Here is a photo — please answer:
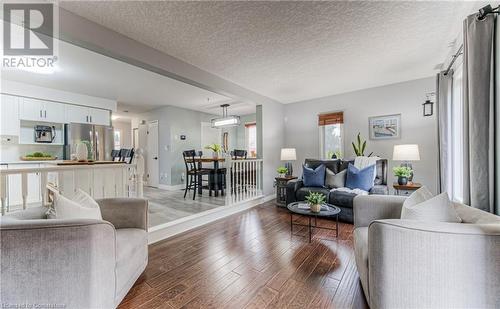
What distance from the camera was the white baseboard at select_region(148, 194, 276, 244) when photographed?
8.64 feet

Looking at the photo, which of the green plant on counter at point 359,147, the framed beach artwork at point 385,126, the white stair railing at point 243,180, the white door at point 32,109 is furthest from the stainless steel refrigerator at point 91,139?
the framed beach artwork at point 385,126

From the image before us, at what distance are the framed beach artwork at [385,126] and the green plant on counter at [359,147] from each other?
230 millimetres

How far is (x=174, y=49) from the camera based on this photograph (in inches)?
104

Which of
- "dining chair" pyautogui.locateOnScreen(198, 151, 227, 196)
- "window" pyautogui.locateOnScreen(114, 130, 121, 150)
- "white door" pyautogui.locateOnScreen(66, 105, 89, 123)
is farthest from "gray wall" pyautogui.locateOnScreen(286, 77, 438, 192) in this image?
"window" pyautogui.locateOnScreen(114, 130, 121, 150)

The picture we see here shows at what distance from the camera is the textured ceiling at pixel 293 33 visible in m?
1.90

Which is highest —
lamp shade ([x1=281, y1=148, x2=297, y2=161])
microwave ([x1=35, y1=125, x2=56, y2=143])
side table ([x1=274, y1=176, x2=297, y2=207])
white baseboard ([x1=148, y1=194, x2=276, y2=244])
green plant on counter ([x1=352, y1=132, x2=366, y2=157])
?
microwave ([x1=35, y1=125, x2=56, y2=143])

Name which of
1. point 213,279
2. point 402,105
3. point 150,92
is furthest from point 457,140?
point 150,92

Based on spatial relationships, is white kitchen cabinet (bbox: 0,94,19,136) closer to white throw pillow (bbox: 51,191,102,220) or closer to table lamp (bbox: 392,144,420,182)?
white throw pillow (bbox: 51,191,102,220)

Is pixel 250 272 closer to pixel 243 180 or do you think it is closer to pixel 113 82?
pixel 243 180

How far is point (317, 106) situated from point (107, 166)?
180 inches

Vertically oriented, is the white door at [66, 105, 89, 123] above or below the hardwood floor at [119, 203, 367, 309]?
above

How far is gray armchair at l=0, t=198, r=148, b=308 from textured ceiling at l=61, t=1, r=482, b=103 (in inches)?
76.1

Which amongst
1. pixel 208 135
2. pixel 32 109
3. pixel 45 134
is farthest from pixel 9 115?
pixel 208 135

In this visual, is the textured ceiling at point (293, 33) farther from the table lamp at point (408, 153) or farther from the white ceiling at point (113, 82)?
the table lamp at point (408, 153)
